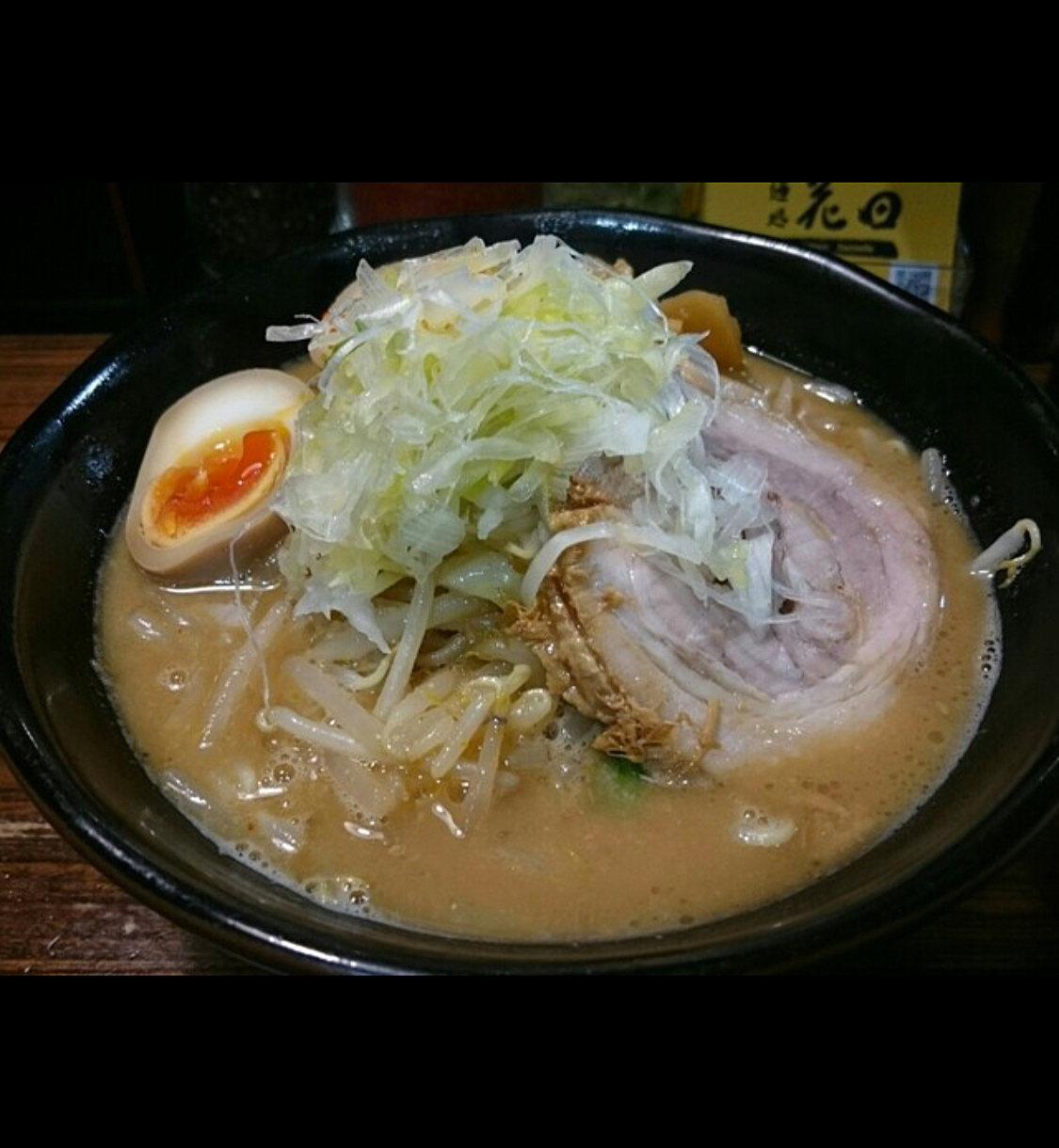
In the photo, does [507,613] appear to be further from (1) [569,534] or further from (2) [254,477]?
(2) [254,477]

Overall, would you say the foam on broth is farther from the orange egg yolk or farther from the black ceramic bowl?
the orange egg yolk

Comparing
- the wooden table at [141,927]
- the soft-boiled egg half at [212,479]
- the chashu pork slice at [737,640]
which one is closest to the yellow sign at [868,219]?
the chashu pork slice at [737,640]

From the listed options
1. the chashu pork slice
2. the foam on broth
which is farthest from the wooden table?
the chashu pork slice

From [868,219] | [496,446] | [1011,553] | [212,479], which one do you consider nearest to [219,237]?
[212,479]

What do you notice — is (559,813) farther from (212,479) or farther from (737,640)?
(212,479)

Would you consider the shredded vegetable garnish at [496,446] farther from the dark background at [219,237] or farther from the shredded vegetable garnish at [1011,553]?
the dark background at [219,237]
